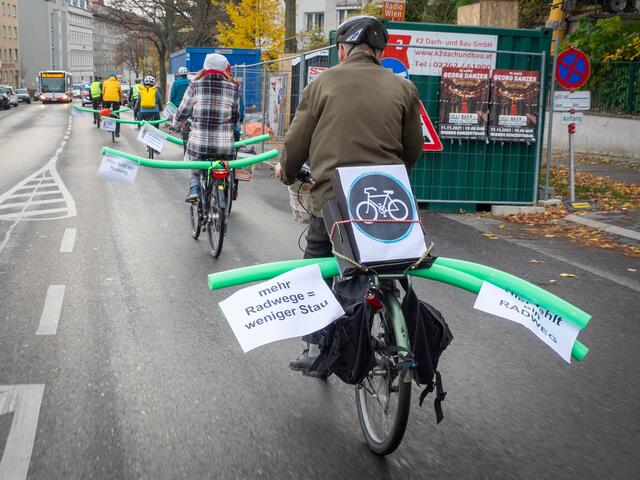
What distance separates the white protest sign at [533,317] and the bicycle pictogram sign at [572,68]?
1016 cm

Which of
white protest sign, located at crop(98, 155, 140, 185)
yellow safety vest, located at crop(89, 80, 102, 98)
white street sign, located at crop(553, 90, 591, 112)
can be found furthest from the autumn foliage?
white protest sign, located at crop(98, 155, 140, 185)

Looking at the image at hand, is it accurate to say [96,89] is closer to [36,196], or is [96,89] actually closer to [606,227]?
[36,196]

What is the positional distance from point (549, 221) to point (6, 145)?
1847 centimetres

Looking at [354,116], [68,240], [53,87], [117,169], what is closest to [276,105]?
[68,240]

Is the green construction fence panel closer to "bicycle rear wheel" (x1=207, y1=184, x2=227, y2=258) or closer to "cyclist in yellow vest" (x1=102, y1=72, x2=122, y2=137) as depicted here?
"bicycle rear wheel" (x1=207, y1=184, x2=227, y2=258)

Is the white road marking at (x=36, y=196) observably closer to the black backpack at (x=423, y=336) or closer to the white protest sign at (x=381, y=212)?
the white protest sign at (x=381, y=212)

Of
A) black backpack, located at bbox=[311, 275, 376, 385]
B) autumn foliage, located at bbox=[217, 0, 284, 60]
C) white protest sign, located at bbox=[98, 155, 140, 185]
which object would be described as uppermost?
autumn foliage, located at bbox=[217, 0, 284, 60]

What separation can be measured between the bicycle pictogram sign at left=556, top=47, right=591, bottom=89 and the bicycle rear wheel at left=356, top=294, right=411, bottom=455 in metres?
10.1

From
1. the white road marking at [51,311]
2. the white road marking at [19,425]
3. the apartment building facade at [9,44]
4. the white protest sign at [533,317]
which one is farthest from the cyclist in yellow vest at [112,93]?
the apartment building facade at [9,44]

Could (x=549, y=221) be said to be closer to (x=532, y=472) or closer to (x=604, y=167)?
(x=604, y=167)

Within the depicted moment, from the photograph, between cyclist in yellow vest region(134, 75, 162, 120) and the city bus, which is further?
the city bus

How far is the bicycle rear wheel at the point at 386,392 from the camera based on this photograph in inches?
144

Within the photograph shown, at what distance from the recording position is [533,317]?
3.59 metres

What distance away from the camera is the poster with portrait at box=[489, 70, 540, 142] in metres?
12.8
